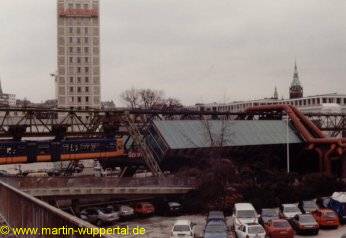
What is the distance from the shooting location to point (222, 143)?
63188 millimetres

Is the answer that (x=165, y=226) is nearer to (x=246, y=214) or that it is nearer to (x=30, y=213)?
(x=246, y=214)

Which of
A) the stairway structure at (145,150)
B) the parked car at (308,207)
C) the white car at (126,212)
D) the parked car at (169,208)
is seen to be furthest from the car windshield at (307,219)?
the stairway structure at (145,150)

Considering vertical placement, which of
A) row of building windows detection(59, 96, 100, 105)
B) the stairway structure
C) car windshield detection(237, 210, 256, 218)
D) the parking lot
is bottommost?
the parking lot

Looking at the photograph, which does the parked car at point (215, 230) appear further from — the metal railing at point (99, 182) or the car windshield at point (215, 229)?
the metal railing at point (99, 182)

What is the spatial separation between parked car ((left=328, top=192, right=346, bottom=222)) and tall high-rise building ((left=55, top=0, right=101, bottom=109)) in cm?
9101

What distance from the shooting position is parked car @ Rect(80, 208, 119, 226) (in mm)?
44344

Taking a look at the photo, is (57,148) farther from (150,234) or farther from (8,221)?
(8,221)

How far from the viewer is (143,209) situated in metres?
48.1

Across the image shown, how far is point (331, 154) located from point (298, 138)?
21.9ft

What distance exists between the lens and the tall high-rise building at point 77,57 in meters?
129

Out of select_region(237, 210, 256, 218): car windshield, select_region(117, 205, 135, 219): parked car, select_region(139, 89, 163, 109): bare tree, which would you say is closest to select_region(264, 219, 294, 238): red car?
select_region(237, 210, 256, 218): car windshield

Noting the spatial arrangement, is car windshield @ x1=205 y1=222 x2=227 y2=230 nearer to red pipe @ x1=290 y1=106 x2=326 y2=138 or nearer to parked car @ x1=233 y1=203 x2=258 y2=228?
parked car @ x1=233 y1=203 x2=258 y2=228

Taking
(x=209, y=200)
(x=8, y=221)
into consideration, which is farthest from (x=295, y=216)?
(x=8, y=221)

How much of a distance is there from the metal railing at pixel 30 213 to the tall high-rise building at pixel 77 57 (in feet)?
375
